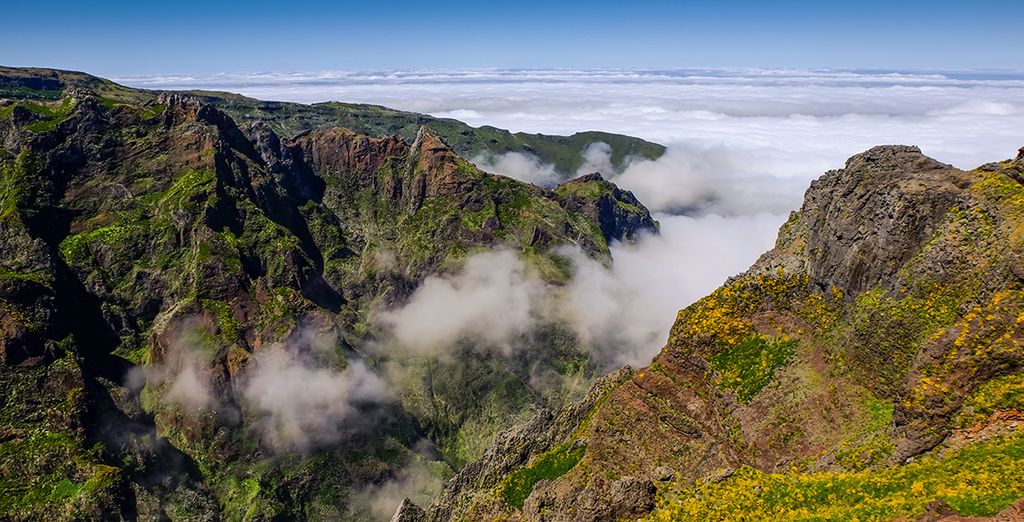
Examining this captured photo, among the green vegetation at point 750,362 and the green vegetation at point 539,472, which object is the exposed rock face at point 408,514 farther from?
the green vegetation at point 750,362

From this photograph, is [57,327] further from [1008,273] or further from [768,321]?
[1008,273]

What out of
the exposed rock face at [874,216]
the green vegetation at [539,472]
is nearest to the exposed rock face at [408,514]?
the green vegetation at [539,472]

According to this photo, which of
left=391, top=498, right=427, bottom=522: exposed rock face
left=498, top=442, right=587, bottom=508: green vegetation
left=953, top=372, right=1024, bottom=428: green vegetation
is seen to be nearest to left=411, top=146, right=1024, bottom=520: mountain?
left=953, top=372, right=1024, bottom=428: green vegetation

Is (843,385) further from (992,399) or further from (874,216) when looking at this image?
(874,216)

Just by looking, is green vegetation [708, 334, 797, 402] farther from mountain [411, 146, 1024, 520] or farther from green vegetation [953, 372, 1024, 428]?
green vegetation [953, 372, 1024, 428]

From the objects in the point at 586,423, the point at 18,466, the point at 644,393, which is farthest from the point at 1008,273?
the point at 18,466

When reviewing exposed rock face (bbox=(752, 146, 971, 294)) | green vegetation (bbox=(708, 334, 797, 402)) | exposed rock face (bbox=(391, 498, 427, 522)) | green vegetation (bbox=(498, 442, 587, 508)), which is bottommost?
exposed rock face (bbox=(391, 498, 427, 522))
